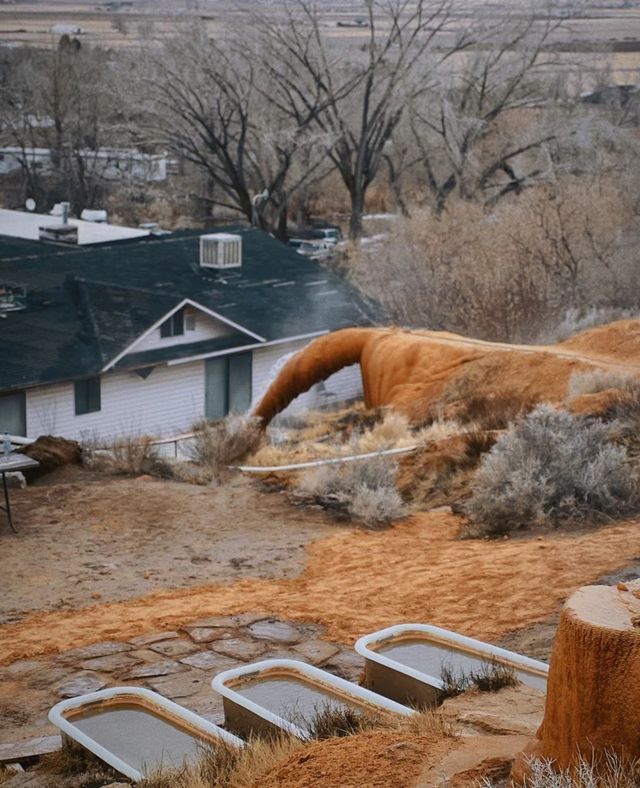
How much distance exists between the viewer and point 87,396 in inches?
1019

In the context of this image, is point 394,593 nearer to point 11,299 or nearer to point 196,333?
point 196,333

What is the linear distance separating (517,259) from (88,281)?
10.2m

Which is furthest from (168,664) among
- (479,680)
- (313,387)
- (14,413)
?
(313,387)

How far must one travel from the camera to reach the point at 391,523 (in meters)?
13.2

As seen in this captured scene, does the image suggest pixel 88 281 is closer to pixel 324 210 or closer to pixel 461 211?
pixel 461 211

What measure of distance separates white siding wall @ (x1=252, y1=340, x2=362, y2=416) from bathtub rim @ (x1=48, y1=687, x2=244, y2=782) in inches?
853

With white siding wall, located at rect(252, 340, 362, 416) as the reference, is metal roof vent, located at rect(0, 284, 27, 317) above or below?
above

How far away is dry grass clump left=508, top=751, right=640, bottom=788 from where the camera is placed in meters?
4.00

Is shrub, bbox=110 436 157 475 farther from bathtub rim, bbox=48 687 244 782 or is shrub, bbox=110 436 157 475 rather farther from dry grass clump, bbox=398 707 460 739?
dry grass clump, bbox=398 707 460 739

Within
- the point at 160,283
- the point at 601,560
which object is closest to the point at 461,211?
the point at 160,283

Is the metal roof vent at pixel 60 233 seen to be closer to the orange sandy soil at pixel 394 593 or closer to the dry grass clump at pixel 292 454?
the dry grass clump at pixel 292 454

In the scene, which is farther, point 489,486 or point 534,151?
point 534,151

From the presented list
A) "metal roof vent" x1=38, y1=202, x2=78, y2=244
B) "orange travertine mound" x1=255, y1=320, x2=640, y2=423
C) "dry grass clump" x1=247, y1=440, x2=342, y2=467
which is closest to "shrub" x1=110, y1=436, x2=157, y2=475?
"dry grass clump" x1=247, y1=440, x2=342, y2=467

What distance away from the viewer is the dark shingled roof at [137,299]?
84.9 ft
